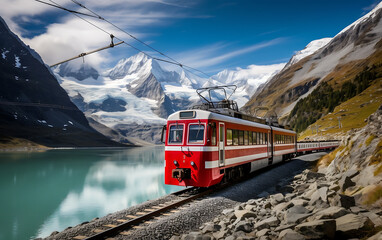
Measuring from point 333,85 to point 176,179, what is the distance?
18661 centimetres

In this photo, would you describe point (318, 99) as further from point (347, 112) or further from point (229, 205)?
point (229, 205)

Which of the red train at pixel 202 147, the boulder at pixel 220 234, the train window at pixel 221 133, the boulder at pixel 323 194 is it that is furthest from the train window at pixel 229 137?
the boulder at pixel 220 234

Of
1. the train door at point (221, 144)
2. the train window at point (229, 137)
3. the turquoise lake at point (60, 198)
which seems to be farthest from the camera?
the turquoise lake at point (60, 198)

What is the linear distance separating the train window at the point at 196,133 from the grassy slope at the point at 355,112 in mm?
94317

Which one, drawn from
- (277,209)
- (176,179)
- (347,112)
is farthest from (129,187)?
(347,112)

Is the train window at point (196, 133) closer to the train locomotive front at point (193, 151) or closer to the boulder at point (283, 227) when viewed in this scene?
the train locomotive front at point (193, 151)

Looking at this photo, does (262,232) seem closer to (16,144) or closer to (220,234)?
(220,234)

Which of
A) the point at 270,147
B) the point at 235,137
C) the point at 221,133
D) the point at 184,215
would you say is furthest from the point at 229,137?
the point at 270,147

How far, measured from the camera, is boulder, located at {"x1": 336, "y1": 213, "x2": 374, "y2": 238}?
667cm

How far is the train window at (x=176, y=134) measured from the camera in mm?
15622

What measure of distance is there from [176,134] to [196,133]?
1.20 m

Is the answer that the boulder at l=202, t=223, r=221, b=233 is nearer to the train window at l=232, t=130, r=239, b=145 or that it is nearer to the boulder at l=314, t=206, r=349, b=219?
the boulder at l=314, t=206, r=349, b=219

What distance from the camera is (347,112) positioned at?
4811 inches

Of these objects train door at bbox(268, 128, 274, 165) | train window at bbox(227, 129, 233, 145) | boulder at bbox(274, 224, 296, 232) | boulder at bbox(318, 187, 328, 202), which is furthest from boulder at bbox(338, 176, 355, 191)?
train door at bbox(268, 128, 274, 165)
